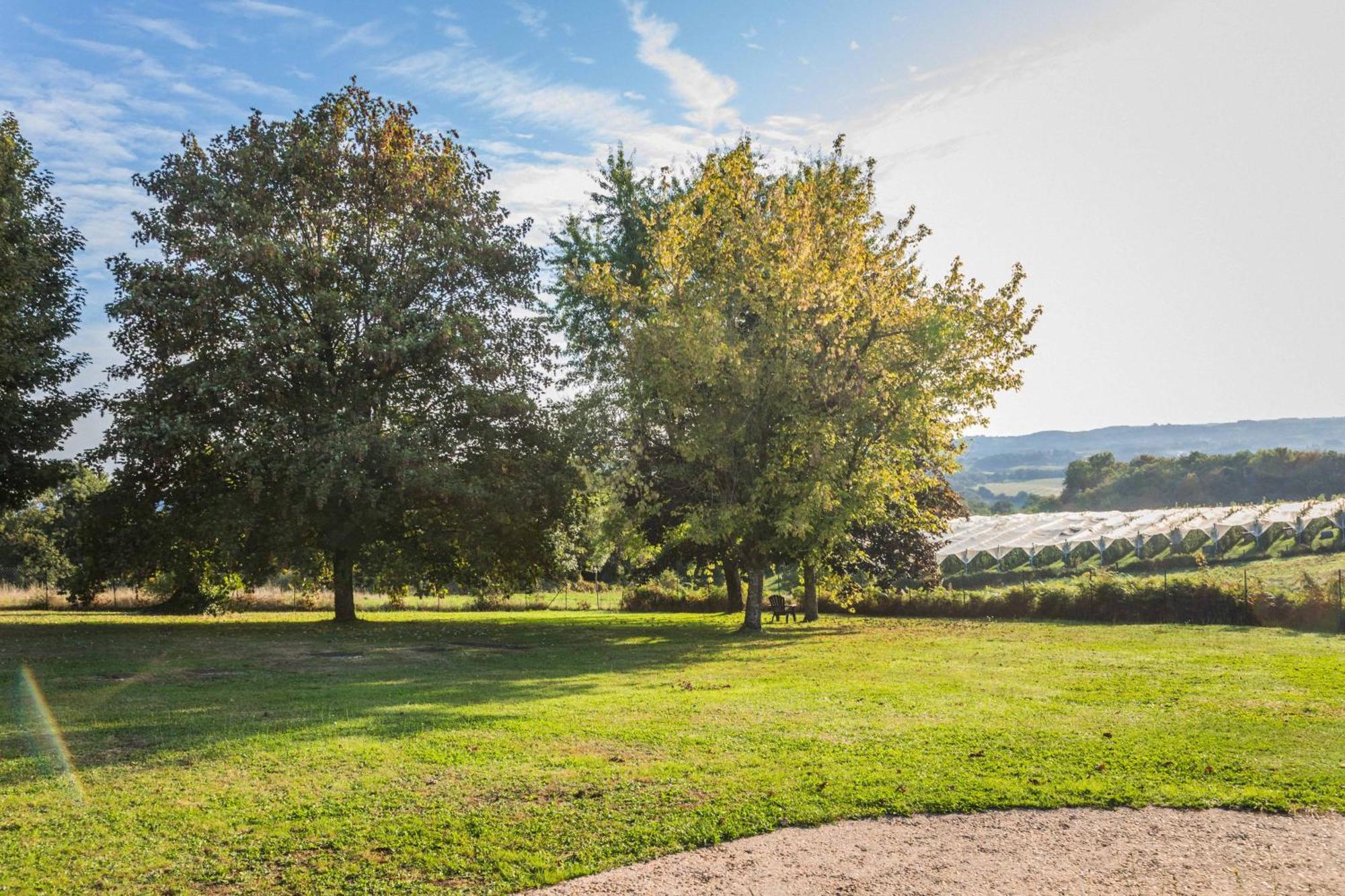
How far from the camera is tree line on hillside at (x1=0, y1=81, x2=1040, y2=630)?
78.1 ft

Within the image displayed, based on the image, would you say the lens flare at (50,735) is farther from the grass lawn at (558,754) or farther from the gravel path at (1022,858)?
the gravel path at (1022,858)


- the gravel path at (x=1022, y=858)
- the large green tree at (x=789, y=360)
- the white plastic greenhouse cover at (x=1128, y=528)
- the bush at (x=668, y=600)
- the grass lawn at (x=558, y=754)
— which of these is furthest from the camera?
the white plastic greenhouse cover at (x=1128, y=528)

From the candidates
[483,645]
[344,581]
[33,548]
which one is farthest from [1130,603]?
[33,548]

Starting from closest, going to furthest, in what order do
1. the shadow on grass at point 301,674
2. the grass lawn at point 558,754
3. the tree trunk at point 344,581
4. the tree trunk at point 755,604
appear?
the grass lawn at point 558,754 < the shadow on grass at point 301,674 < the tree trunk at point 755,604 < the tree trunk at point 344,581

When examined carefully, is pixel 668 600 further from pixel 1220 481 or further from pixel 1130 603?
pixel 1220 481

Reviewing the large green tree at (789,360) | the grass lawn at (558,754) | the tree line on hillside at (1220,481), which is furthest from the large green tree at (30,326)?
the tree line on hillside at (1220,481)

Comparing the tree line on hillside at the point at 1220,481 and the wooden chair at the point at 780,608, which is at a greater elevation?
the tree line on hillside at the point at 1220,481

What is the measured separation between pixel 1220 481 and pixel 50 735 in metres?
122

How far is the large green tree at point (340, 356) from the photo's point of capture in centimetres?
2386

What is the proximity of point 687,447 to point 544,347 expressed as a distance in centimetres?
774

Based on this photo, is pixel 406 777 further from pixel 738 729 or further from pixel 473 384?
pixel 473 384

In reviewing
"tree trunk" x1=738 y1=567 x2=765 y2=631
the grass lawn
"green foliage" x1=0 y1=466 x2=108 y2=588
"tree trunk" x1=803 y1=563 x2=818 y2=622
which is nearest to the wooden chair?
"tree trunk" x1=803 y1=563 x2=818 y2=622

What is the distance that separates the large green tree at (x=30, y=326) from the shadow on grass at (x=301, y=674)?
441 cm

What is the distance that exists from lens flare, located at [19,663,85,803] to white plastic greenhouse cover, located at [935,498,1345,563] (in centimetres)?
4101
